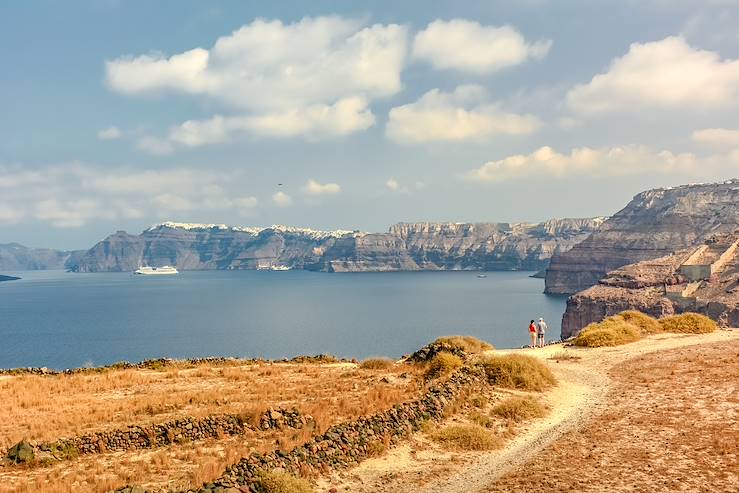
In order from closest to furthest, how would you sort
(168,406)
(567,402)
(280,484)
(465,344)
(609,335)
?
(280,484), (567,402), (168,406), (465,344), (609,335)

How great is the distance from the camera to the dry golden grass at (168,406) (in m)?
17.3

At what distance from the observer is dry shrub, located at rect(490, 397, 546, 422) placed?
2285 centimetres

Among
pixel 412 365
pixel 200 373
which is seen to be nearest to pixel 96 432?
pixel 200 373

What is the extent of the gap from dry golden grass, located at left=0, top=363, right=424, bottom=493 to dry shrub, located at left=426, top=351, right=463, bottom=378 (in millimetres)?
1045

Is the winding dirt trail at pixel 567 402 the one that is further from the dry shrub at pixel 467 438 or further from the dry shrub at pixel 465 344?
the dry shrub at pixel 465 344

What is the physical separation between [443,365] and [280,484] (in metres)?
19.4

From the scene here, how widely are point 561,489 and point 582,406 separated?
1065 centimetres

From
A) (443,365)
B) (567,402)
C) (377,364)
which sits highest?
(443,365)

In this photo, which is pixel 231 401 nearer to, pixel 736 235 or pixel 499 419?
pixel 499 419

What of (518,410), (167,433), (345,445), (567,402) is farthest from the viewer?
(567,402)

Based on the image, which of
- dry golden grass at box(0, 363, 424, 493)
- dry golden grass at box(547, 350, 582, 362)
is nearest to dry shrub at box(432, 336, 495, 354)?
dry golden grass at box(0, 363, 424, 493)

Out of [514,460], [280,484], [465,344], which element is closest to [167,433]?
[280,484]

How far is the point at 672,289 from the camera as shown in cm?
14375

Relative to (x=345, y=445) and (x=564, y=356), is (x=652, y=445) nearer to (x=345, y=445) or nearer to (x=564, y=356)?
(x=345, y=445)
